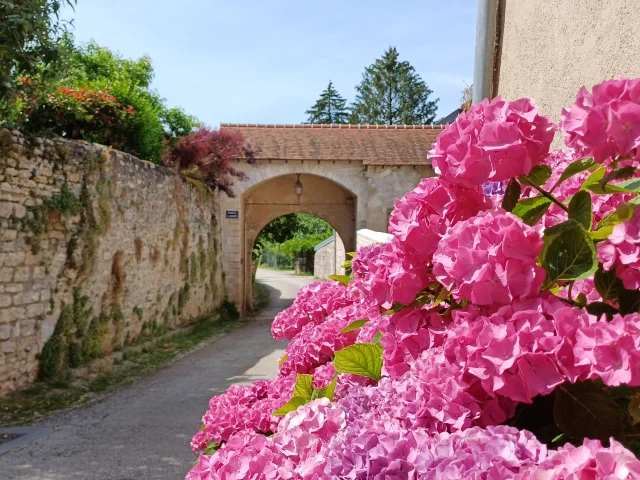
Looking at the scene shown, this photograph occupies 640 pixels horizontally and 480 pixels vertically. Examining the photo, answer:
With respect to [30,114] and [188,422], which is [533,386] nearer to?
[188,422]

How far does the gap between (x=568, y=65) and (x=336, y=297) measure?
5.15 feet

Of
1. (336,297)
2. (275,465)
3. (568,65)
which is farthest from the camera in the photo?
(568,65)

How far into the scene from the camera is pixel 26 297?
667 centimetres

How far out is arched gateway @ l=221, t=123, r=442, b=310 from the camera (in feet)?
50.6

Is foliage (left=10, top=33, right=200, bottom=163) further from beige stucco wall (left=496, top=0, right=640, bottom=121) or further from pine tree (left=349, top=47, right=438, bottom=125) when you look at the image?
pine tree (left=349, top=47, right=438, bottom=125)

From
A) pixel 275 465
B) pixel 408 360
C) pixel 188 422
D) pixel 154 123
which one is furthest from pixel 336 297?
pixel 154 123

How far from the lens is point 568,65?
2.92m

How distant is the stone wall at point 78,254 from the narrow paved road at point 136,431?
0.92 m

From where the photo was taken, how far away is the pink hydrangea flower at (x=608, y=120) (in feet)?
3.14

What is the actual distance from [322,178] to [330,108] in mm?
34785

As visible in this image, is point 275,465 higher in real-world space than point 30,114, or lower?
lower

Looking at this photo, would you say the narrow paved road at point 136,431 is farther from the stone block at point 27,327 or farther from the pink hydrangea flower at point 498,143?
the pink hydrangea flower at point 498,143

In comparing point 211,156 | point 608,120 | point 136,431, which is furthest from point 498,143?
point 211,156

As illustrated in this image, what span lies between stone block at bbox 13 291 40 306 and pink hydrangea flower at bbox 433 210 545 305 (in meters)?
6.48
